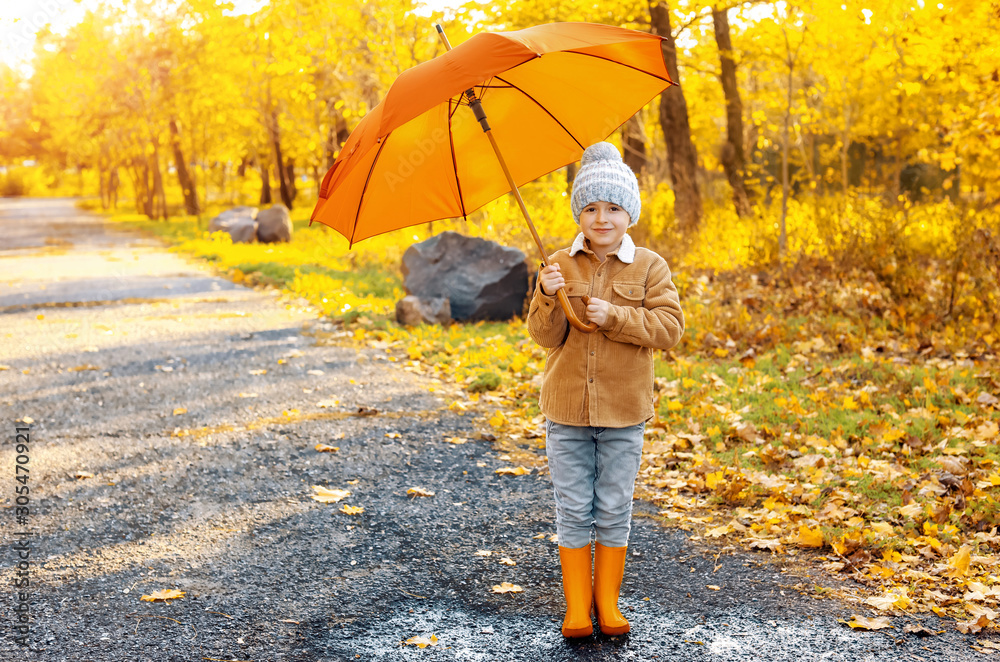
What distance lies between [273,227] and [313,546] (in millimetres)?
16338

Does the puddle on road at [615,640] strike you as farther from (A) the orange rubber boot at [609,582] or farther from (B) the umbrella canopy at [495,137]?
(B) the umbrella canopy at [495,137]

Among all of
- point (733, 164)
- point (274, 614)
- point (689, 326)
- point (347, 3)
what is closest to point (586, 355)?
point (274, 614)

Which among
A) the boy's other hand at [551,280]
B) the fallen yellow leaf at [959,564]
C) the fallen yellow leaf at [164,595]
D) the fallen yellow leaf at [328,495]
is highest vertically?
the boy's other hand at [551,280]

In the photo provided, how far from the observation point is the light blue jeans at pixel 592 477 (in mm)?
2873

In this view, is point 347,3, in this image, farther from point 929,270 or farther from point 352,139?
point 352,139

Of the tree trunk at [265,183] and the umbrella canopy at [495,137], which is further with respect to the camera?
the tree trunk at [265,183]

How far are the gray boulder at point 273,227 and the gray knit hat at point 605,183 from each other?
674 inches

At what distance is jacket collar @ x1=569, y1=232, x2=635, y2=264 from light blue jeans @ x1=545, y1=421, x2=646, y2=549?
0.61m

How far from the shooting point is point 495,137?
10.6 ft

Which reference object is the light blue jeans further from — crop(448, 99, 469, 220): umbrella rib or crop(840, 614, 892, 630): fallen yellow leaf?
crop(448, 99, 469, 220): umbrella rib

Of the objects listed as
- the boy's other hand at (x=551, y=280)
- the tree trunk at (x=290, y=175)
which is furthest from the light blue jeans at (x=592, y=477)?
the tree trunk at (x=290, y=175)

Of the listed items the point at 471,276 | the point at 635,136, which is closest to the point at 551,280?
the point at 471,276

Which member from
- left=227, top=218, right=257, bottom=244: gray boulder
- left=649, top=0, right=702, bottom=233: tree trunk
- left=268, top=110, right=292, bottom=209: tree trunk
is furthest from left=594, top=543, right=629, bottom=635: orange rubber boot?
left=268, top=110, right=292, bottom=209: tree trunk

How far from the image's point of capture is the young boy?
280cm
